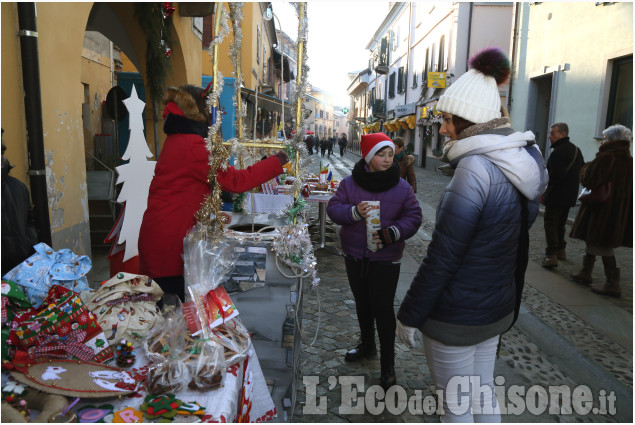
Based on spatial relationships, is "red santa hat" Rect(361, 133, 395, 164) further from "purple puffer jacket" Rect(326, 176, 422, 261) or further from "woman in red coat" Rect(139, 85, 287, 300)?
"woman in red coat" Rect(139, 85, 287, 300)

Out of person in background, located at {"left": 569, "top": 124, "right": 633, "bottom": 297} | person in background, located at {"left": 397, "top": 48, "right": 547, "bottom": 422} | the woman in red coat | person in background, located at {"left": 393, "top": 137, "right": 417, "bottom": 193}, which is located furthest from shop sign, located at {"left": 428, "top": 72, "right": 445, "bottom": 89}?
person in background, located at {"left": 397, "top": 48, "right": 547, "bottom": 422}

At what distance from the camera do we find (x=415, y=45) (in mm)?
27094

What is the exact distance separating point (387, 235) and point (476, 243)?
110 cm

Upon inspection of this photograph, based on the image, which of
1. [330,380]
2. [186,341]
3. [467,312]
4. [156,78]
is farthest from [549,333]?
[156,78]

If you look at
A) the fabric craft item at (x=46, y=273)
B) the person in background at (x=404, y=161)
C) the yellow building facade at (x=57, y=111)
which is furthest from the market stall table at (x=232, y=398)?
the person in background at (x=404, y=161)

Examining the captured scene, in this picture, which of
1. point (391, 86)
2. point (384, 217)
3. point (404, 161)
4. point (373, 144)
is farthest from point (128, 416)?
point (391, 86)

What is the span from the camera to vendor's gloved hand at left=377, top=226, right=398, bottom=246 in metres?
3.01

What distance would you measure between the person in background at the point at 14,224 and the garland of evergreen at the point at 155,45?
473 centimetres

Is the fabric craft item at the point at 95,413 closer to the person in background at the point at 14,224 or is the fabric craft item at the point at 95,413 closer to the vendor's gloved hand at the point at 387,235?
the person in background at the point at 14,224

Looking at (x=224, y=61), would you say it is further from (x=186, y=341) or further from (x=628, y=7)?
(x=186, y=341)

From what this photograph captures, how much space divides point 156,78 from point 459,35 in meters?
15.5

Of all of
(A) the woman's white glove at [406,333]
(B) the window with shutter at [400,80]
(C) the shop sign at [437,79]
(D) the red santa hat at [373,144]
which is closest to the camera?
(A) the woman's white glove at [406,333]

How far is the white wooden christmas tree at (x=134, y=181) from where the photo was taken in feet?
13.7

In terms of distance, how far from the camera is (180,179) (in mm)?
2531
